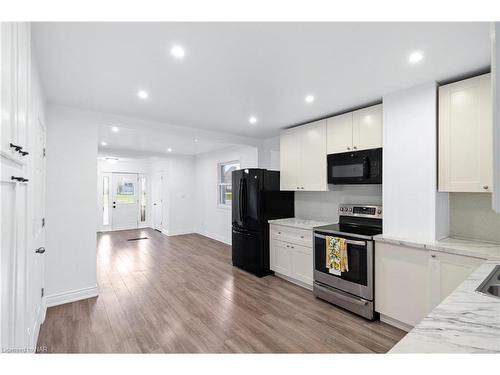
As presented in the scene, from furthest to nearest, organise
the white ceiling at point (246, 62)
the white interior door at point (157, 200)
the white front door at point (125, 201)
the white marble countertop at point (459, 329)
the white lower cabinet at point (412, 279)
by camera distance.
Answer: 1. the white front door at point (125, 201)
2. the white interior door at point (157, 200)
3. the white lower cabinet at point (412, 279)
4. the white ceiling at point (246, 62)
5. the white marble countertop at point (459, 329)

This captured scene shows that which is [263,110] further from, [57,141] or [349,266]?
[57,141]

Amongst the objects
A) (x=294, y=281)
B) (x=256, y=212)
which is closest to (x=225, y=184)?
(x=256, y=212)

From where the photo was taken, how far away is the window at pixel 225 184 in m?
6.25

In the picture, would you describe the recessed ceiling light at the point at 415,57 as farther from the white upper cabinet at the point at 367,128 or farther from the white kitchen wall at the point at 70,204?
the white kitchen wall at the point at 70,204

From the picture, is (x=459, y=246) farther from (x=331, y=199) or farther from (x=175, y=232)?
(x=175, y=232)

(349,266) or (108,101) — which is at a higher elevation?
(108,101)

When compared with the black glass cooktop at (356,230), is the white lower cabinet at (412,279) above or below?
below

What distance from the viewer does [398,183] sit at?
2516mm

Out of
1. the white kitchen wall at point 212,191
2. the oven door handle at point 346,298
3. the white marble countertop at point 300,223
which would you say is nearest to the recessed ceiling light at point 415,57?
the white marble countertop at point 300,223

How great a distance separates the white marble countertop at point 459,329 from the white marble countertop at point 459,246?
1080mm

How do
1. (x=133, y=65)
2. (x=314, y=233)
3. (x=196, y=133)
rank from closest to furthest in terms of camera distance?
1. (x=133, y=65)
2. (x=314, y=233)
3. (x=196, y=133)

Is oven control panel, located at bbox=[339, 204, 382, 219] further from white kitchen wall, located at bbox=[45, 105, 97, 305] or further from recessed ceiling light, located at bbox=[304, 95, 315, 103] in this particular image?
white kitchen wall, located at bbox=[45, 105, 97, 305]
